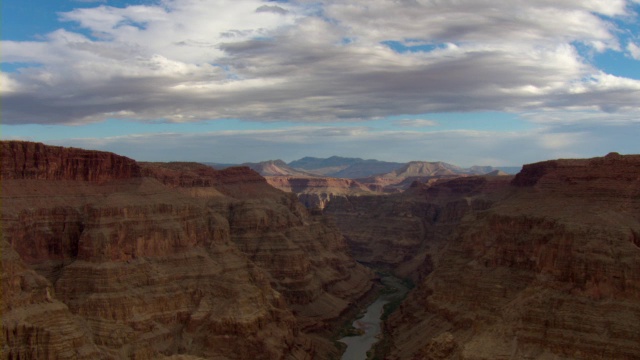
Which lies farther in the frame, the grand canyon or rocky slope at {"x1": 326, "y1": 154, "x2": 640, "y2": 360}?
the grand canyon

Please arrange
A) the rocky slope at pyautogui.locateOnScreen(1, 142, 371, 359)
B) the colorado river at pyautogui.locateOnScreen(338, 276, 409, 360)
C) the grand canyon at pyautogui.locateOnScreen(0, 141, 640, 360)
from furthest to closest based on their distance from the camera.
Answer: the colorado river at pyautogui.locateOnScreen(338, 276, 409, 360) → the rocky slope at pyautogui.locateOnScreen(1, 142, 371, 359) → the grand canyon at pyautogui.locateOnScreen(0, 141, 640, 360)

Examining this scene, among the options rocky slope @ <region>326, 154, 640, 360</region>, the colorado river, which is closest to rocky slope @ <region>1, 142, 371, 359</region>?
the colorado river

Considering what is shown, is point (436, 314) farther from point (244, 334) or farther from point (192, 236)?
point (192, 236)

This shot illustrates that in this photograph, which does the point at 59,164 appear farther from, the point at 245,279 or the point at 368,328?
the point at 368,328

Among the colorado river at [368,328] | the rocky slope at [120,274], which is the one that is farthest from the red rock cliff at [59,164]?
the colorado river at [368,328]

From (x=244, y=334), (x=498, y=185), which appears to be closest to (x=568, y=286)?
(x=244, y=334)

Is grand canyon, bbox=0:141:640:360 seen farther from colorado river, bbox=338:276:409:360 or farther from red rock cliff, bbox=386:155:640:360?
colorado river, bbox=338:276:409:360

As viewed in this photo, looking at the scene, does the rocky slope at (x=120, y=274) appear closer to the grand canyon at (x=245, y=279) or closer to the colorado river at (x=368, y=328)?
the grand canyon at (x=245, y=279)
